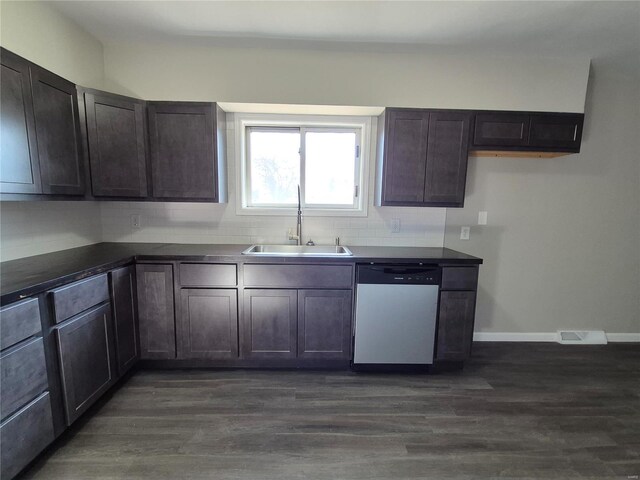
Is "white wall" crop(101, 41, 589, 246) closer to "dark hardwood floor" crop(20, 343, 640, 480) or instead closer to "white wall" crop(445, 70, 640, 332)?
"white wall" crop(445, 70, 640, 332)

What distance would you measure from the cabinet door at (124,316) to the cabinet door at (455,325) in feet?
7.70

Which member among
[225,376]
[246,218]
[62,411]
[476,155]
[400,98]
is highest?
[400,98]

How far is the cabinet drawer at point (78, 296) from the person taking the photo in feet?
4.83

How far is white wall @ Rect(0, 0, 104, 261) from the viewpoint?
1738mm

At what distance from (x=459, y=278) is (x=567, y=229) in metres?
1.52

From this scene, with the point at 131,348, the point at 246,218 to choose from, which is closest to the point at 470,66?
the point at 246,218

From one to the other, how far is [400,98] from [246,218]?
1.75 meters

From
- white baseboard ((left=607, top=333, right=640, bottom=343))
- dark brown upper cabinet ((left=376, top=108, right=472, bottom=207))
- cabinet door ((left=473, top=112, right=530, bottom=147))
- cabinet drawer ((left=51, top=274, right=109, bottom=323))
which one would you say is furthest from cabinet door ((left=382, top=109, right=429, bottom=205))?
white baseboard ((left=607, top=333, right=640, bottom=343))

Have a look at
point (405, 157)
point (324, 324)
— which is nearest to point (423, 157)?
point (405, 157)

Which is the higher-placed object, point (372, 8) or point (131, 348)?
point (372, 8)

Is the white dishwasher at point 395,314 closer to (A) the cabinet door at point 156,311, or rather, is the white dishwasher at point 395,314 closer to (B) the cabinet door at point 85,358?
(A) the cabinet door at point 156,311

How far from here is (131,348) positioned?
208cm

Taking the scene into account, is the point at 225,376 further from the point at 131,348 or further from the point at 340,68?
the point at 340,68

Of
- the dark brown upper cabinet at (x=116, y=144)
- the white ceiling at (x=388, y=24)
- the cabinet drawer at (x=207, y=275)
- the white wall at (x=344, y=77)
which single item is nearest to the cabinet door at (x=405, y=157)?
the white wall at (x=344, y=77)
